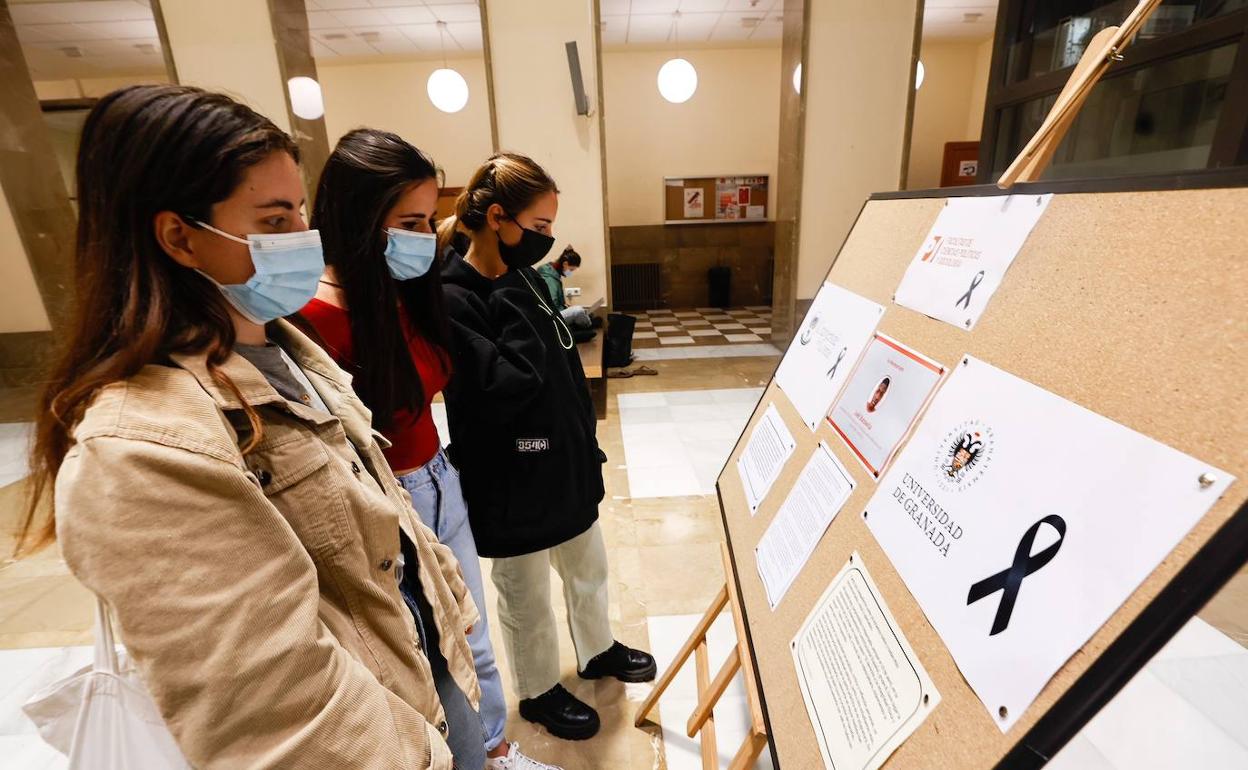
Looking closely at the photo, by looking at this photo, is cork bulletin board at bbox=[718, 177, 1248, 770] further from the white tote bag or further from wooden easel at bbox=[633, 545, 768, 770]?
the white tote bag

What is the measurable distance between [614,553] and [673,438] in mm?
1309

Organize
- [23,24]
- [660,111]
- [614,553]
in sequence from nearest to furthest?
[614,553], [23,24], [660,111]

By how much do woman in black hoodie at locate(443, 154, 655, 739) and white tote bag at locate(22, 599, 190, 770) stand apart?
0.74 metres

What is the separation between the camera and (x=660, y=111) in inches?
305

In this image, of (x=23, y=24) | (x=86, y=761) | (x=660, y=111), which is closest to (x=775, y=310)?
(x=660, y=111)

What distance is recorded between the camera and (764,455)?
1.15 m

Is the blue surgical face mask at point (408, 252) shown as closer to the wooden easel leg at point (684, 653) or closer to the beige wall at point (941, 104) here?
the wooden easel leg at point (684, 653)

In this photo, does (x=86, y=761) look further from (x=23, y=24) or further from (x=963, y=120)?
(x=963, y=120)

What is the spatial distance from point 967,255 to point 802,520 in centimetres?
44

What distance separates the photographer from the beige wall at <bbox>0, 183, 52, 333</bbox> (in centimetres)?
505

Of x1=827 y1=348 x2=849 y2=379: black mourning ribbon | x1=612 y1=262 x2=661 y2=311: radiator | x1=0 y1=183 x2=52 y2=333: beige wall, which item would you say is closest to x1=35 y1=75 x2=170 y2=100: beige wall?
x1=0 y1=183 x2=52 y2=333: beige wall

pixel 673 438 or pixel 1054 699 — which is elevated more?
pixel 1054 699

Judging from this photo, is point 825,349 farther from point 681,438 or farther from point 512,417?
point 681,438

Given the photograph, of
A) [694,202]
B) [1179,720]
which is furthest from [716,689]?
[694,202]
